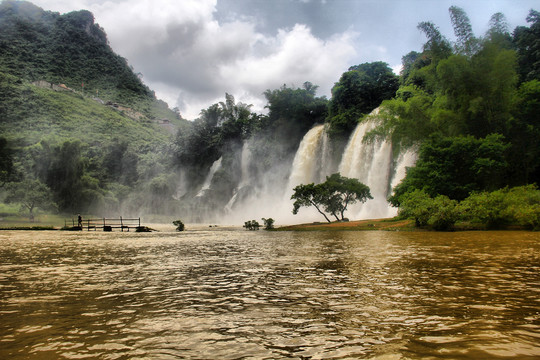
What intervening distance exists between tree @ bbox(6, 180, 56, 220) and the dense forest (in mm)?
246

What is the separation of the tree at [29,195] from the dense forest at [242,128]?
25 centimetres

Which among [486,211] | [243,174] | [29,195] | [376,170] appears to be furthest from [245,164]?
[486,211]

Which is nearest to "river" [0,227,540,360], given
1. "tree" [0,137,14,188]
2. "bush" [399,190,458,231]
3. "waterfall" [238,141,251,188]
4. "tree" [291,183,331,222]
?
"bush" [399,190,458,231]

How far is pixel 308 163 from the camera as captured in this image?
5238cm

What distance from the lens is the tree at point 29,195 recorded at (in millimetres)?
59906

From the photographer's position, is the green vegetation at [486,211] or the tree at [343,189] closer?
the green vegetation at [486,211]

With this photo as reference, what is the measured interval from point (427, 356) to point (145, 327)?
3.09 m

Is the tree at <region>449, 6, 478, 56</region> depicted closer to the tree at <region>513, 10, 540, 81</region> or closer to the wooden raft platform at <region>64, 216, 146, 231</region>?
the tree at <region>513, 10, 540, 81</region>

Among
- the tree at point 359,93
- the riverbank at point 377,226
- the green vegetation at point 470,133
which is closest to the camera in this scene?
the green vegetation at point 470,133

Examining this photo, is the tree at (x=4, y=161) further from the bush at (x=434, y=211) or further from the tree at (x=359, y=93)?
the bush at (x=434, y=211)

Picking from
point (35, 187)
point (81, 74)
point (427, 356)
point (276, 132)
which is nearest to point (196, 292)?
point (427, 356)

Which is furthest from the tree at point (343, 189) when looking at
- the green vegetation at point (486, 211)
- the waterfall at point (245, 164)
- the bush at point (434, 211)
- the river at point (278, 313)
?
the waterfall at point (245, 164)

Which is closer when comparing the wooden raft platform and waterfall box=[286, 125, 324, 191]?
the wooden raft platform

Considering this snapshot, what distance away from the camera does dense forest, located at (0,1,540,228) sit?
91.6ft
